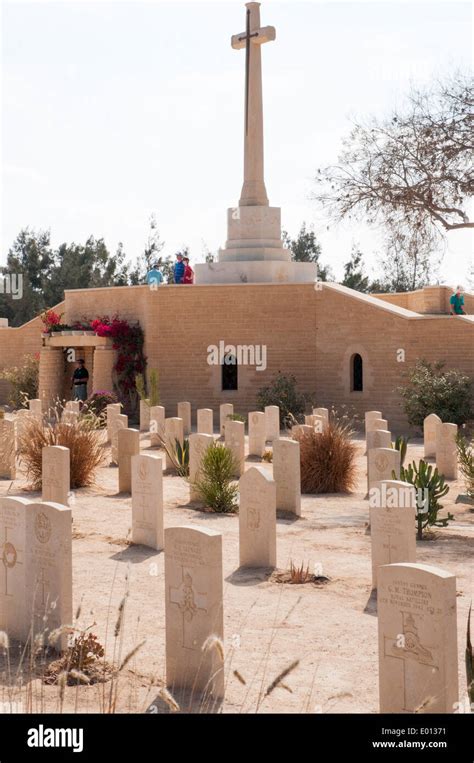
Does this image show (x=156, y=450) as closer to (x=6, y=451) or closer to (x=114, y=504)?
(x=6, y=451)

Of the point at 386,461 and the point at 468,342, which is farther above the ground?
the point at 468,342

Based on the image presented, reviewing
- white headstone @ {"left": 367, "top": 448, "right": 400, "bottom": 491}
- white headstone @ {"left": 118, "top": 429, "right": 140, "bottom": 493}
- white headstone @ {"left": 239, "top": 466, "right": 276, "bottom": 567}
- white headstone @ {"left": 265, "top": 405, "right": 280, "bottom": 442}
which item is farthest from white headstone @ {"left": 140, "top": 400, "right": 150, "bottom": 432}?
white headstone @ {"left": 239, "top": 466, "right": 276, "bottom": 567}

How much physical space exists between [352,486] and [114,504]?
372cm

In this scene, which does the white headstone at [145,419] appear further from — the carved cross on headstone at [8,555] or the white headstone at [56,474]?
the carved cross on headstone at [8,555]

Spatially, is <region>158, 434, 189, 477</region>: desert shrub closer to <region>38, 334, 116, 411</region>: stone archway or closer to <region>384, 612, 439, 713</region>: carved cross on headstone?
<region>38, 334, 116, 411</region>: stone archway

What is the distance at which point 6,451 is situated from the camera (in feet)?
→ 49.7

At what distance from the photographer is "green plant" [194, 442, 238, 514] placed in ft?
41.2

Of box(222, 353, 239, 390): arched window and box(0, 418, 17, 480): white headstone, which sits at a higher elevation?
box(222, 353, 239, 390): arched window

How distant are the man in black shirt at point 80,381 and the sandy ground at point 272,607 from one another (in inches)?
530

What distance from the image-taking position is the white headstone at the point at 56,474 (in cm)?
1173

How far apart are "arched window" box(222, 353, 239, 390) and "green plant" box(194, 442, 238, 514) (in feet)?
41.8

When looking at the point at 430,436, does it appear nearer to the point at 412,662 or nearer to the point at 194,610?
the point at 194,610

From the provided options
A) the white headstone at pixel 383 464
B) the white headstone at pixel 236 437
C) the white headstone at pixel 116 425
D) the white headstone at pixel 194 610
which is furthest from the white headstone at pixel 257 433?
the white headstone at pixel 194 610
